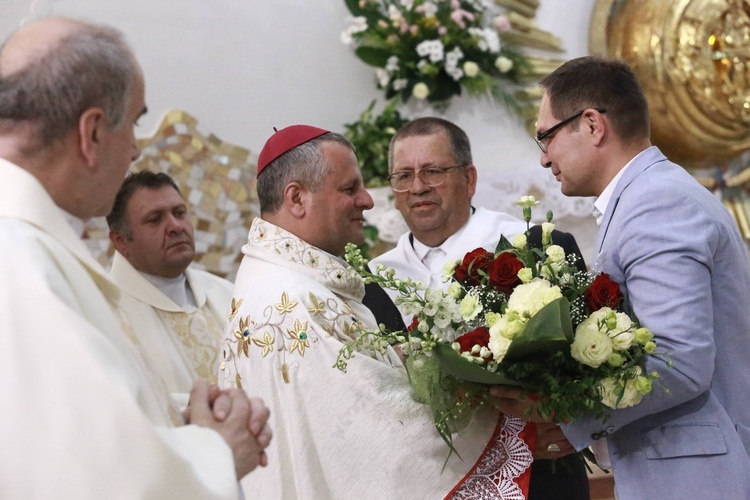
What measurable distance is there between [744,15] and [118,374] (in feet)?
21.0

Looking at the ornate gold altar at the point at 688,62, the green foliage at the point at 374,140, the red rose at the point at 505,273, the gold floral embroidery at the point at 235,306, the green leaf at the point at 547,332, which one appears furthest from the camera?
the ornate gold altar at the point at 688,62

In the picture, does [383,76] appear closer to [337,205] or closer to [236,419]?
[337,205]

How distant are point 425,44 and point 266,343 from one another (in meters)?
3.76

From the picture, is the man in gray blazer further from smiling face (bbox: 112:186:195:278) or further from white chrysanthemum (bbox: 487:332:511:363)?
smiling face (bbox: 112:186:195:278)

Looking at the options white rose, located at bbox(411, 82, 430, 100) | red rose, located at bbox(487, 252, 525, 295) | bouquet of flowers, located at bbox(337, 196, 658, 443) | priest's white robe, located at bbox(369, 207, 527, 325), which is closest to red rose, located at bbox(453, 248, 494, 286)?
bouquet of flowers, located at bbox(337, 196, 658, 443)

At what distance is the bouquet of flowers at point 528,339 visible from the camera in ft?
8.16

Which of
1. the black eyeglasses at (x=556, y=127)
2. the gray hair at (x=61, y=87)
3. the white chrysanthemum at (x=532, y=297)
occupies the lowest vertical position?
the white chrysanthemum at (x=532, y=297)

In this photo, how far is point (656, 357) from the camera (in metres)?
2.59

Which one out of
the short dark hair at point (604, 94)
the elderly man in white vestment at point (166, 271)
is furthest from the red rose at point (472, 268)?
the elderly man in white vestment at point (166, 271)

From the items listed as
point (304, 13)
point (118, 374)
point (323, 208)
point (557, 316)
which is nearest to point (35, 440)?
point (118, 374)

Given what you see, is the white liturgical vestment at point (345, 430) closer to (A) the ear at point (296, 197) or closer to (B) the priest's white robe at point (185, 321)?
(A) the ear at point (296, 197)

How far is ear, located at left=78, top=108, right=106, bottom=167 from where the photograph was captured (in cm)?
183

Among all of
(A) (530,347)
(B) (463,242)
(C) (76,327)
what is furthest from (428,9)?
(C) (76,327)

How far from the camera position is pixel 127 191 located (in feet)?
15.0
